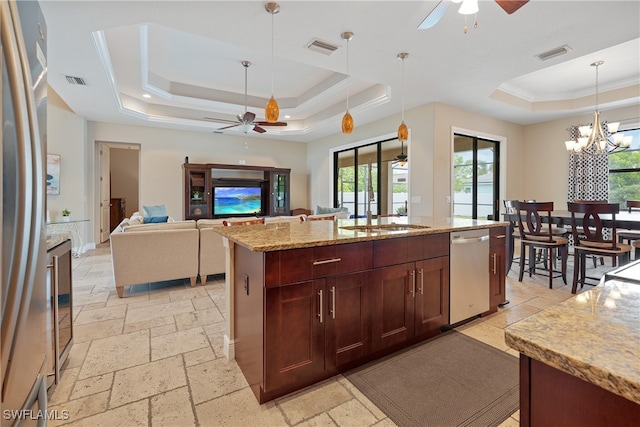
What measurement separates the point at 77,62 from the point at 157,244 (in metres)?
2.41

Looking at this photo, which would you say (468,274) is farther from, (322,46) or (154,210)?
(154,210)

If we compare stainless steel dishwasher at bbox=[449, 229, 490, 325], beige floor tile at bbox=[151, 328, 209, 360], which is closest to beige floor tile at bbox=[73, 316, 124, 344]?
beige floor tile at bbox=[151, 328, 209, 360]

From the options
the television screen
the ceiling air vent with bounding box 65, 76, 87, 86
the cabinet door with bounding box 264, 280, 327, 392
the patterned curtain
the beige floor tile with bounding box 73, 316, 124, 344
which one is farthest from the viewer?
the television screen

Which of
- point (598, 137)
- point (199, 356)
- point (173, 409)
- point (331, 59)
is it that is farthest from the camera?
point (598, 137)

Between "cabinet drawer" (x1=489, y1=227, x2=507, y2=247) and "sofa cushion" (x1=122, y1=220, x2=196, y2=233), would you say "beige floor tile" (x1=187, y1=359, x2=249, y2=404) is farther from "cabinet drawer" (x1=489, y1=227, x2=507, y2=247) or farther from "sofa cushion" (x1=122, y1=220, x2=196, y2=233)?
"cabinet drawer" (x1=489, y1=227, x2=507, y2=247)

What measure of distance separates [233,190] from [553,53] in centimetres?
669

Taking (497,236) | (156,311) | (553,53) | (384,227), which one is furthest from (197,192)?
(553,53)

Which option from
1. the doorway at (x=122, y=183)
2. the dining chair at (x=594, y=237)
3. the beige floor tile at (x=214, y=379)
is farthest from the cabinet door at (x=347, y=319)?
the doorway at (x=122, y=183)

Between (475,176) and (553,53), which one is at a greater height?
(553,53)

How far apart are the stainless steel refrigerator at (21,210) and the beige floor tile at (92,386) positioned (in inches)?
48.0

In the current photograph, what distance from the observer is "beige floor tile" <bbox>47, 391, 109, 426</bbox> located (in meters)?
1.62

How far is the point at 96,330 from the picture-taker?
2.66 m

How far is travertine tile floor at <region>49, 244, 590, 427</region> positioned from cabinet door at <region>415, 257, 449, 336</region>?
1.21 feet

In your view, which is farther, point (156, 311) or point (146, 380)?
point (156, 311)
